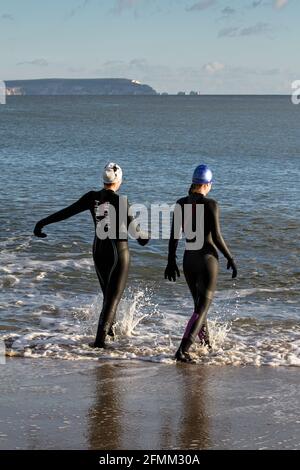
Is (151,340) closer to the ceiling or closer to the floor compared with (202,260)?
closer to the floor

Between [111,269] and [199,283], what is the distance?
99 cm

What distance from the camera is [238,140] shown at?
76188mm

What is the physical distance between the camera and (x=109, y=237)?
30.1ft

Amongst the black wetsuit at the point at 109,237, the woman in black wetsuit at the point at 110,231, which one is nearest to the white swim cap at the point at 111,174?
the woman in black wetsuit at the point at 110,231

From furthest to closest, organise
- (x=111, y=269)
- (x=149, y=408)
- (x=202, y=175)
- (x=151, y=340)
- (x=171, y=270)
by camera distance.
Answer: (x=151, y=340), (x=111, y=269), (x=171, y=270), (x=202, y=175), (x=149, y=408)

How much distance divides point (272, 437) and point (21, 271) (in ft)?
30.6

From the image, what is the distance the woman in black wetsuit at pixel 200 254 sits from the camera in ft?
29.1

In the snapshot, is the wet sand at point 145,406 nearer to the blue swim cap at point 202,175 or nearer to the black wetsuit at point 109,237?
the black wetsuit at point 109,237

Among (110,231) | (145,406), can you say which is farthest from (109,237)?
(145,406)

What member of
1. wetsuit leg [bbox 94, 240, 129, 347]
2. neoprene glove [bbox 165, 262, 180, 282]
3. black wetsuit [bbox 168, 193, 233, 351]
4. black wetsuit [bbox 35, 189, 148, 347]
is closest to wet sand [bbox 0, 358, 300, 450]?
black wetsuit [bbox 168, 193, 233, 351]

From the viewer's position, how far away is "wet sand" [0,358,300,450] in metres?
6.34

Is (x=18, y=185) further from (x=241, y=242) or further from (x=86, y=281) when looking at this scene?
(x=86, y=281)

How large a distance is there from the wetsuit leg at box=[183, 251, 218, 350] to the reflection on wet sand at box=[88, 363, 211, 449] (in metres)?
0.45

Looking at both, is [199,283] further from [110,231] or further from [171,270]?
[110,231]
